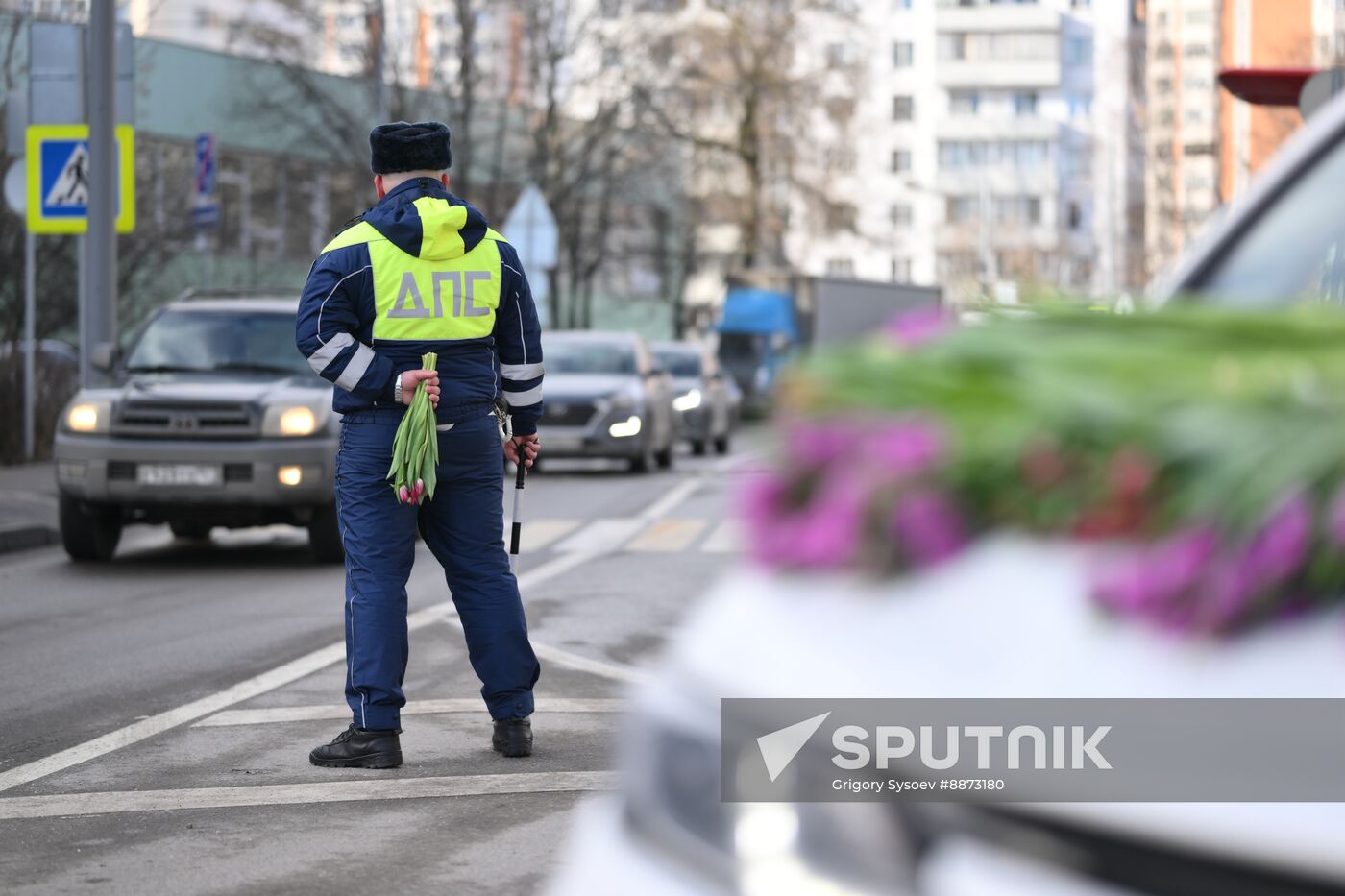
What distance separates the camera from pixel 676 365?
3234 cm

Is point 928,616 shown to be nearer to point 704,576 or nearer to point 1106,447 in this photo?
point 1106,447

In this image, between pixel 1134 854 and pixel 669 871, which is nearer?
pixel 1134 854

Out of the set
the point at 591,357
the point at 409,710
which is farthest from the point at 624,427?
the point at 409,710

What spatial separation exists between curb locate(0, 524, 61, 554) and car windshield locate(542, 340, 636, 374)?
36.5 feet

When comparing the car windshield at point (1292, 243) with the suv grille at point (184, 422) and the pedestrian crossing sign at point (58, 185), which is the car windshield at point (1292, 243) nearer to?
the suv grille at point (184, 422)

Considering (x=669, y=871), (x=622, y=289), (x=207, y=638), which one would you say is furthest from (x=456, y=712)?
(x=622, y=289)

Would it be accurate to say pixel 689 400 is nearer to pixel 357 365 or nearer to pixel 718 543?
pixel 718 543

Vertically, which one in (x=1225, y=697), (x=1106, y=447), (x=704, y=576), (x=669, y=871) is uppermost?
(x=1106, y=447)

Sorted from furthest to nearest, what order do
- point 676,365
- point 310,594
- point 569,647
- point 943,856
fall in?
1. point 676,365
2. point 310,594
3. point 569,647
4. point 943,856

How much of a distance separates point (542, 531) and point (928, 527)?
14688 mm

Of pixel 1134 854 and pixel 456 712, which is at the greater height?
pixel 1134 854

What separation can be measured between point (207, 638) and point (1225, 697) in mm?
8408

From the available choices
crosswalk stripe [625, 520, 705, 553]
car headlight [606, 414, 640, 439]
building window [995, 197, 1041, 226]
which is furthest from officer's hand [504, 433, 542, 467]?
building window [995, 197, 1041, 226]

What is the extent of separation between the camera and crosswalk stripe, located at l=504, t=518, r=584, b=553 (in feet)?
50.5
